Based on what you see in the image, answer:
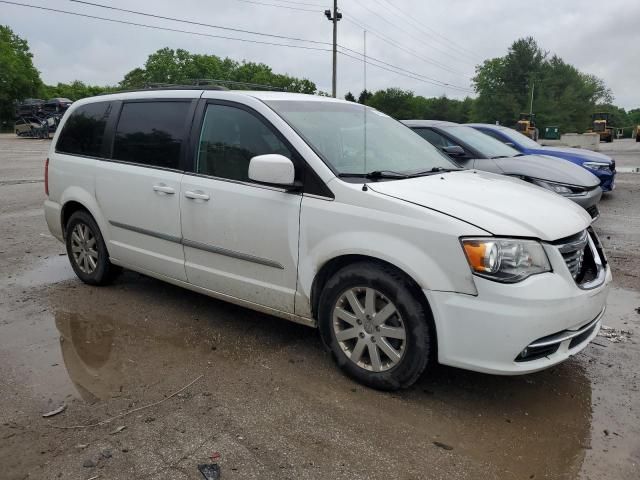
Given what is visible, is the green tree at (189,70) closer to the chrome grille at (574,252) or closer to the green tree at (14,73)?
the green tree at (14,73)

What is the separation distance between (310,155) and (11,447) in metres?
2.31

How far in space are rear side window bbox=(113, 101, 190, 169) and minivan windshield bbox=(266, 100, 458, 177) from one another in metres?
0.89

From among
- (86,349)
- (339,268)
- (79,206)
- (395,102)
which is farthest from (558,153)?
(395,102)

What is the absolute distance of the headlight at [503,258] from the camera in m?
2.85

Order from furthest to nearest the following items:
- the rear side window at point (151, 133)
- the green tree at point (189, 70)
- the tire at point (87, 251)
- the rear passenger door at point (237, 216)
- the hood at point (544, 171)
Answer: the green tree at point (189, 70), the hood at point (544, 171), the tire at point (87, 251), the rear side window at point (151, 133), the rear passenger door at point (237, 216)

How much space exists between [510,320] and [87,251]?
406 centimetres

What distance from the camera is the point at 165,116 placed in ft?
14.6

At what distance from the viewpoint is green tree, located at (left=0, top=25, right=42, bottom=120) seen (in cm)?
6500

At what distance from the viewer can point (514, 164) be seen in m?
7.81

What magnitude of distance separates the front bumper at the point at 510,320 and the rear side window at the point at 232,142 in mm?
1558

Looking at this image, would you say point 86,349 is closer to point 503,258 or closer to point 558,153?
point 503,258

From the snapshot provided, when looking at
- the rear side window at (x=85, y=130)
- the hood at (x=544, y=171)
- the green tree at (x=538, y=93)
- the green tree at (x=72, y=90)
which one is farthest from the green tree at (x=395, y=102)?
the rear side window at (x=85, y=130)

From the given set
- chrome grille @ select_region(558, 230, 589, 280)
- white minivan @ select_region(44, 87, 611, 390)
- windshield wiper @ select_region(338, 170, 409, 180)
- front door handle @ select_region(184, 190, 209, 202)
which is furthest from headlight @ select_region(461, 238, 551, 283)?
front door handle @ select_region(184, 190, 209, 202)

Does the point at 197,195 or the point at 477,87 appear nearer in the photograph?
the point at 197,195
